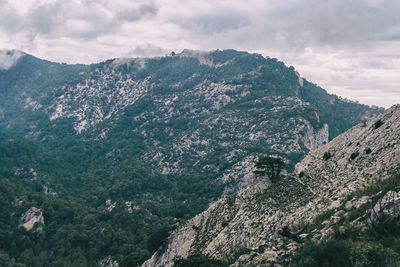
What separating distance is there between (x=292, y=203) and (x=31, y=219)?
15086 centimetres

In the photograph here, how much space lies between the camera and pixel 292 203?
231 feet

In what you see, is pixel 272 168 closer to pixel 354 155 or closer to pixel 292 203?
pixel 292 203

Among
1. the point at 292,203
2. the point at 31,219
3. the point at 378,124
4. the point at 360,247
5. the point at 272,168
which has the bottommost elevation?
the point at 31,219

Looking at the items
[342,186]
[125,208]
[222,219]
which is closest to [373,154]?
[342,186]

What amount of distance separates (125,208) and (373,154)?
5657 inches

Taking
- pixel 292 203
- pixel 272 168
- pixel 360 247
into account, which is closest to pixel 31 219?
pixel 272 168

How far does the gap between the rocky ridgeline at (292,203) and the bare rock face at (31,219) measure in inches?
4097

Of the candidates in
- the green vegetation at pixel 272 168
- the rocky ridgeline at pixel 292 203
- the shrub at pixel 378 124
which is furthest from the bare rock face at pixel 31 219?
the shrub at pixel 378 124

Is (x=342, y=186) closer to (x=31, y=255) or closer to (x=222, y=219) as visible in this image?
(x=222, y=219)

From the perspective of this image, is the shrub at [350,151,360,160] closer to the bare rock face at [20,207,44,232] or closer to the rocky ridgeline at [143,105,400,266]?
the rocky ridgeline at [143,105,400,266]

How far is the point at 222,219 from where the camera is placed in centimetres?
8369

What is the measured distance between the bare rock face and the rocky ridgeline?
104m

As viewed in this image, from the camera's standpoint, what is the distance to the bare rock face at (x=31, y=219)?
16825 cm

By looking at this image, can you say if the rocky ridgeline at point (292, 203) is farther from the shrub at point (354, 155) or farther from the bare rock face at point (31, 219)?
the bare rock face at point (31, 219)
